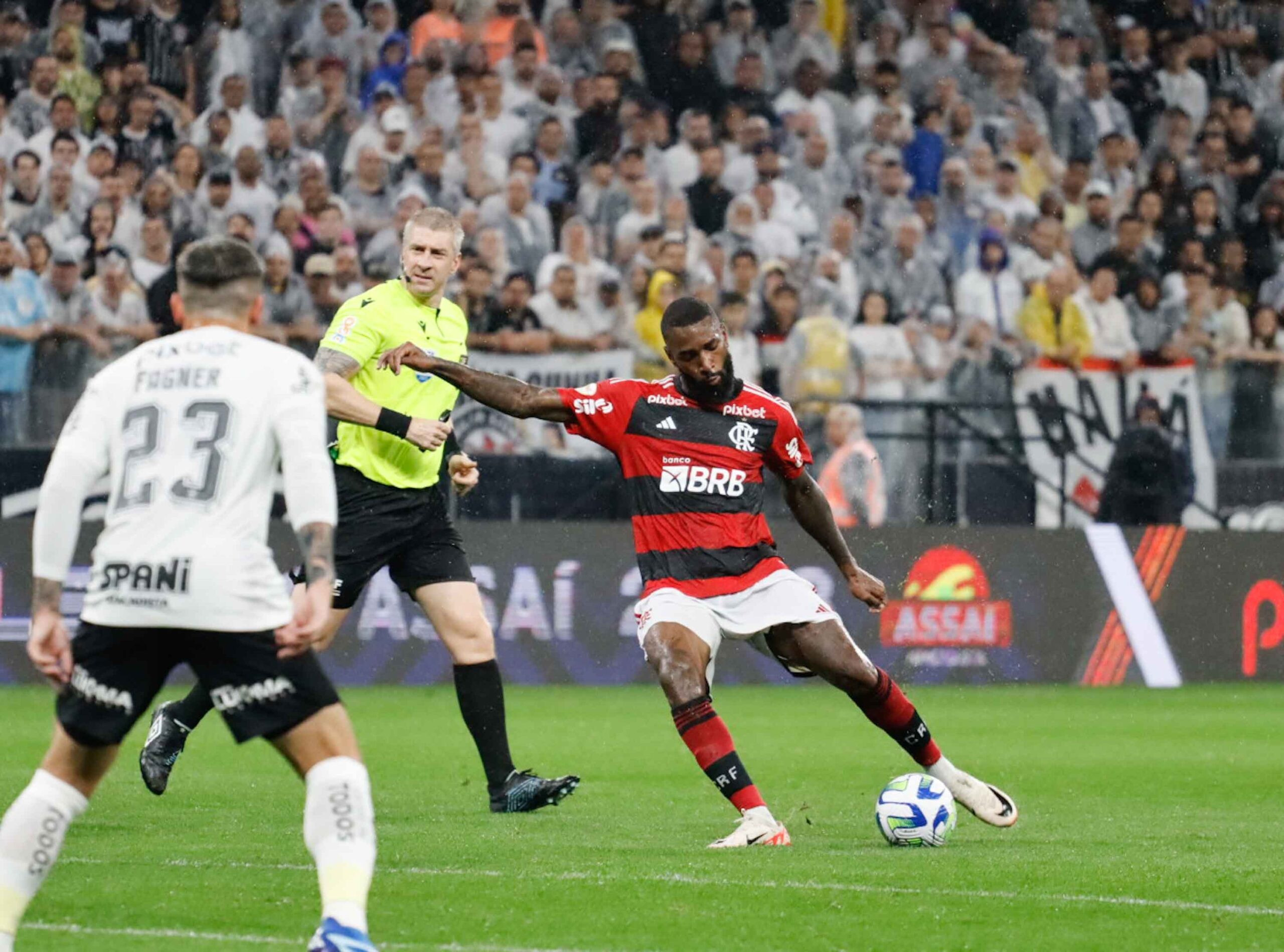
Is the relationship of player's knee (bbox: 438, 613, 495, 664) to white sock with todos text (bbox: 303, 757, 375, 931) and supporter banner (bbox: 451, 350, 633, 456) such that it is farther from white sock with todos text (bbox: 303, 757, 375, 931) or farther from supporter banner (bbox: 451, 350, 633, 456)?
supporter banner (bbox: 451, 350, 633, 456)

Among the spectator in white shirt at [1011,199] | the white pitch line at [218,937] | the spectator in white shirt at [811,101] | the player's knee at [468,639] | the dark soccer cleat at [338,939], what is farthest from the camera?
the spectator in white shirt at [811,101]

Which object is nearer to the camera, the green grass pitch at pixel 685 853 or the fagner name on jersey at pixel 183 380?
the fagner name on jersey at pixel 183 380

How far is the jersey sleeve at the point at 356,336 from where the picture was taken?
874 centimetres

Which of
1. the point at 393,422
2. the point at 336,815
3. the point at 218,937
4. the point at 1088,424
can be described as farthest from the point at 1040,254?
the point at 336,815

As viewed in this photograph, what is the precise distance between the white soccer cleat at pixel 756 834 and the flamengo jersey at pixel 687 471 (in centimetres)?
98

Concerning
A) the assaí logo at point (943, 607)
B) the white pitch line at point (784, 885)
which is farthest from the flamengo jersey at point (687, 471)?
the assaí logo at point (943, 607)

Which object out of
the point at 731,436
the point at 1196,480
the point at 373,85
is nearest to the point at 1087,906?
the point at 731,436

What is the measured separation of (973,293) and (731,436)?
10.8m

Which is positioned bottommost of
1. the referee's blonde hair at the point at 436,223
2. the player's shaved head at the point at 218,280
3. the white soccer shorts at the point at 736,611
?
the white soccer shorts at the point at 736,611

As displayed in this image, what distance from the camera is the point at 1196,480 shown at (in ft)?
56.1

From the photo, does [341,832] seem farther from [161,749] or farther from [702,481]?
[161,749]

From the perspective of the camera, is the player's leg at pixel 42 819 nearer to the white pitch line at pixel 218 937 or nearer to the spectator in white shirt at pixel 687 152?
the white pitch line at pixel 218 937

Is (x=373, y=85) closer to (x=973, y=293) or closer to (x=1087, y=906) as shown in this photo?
(x=973, y=293)

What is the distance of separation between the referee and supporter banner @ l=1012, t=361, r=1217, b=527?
335 inches
